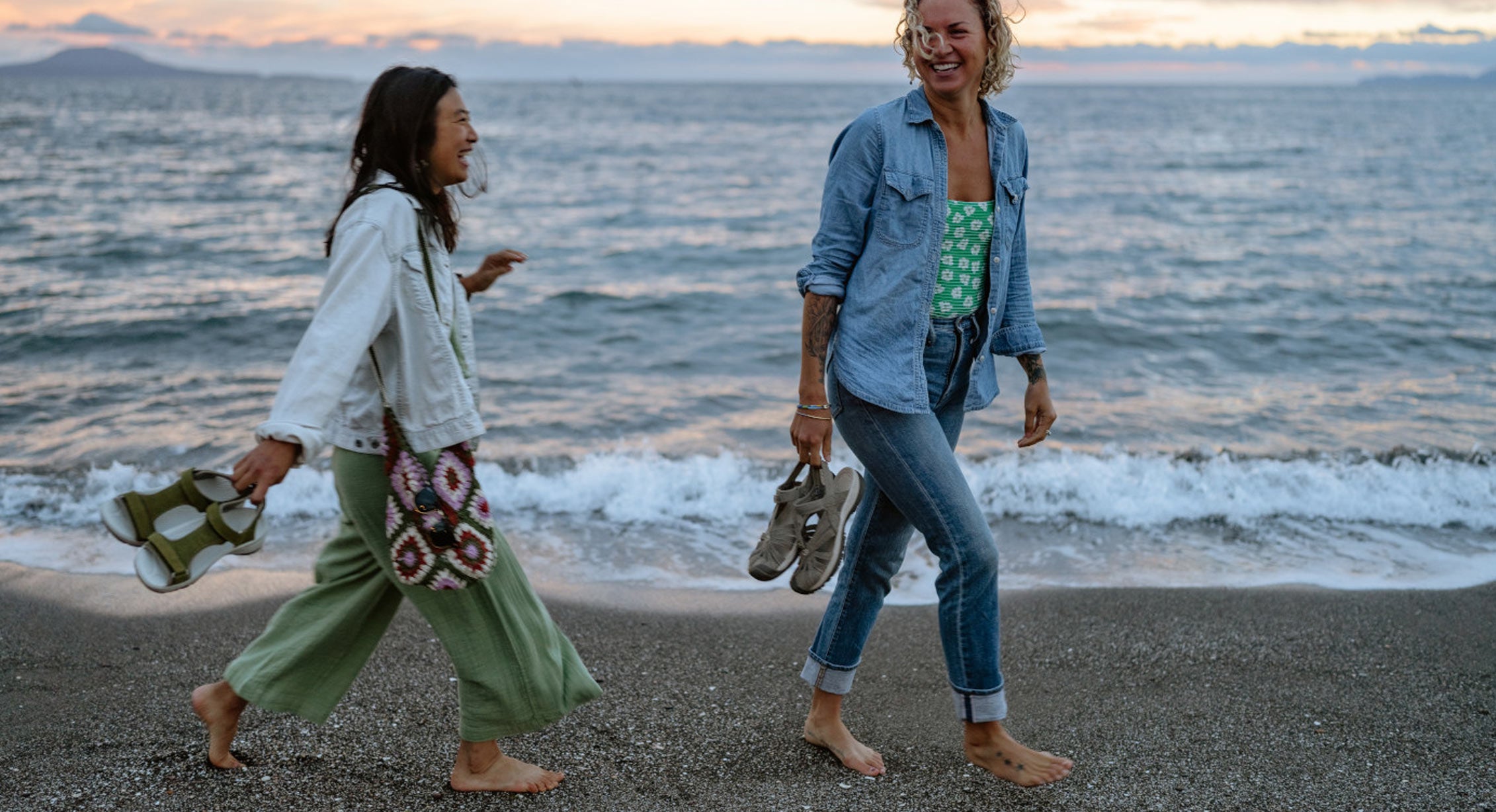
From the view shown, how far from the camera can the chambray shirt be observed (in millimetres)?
2703

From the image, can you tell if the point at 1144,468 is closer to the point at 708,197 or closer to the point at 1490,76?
the point at 708,197

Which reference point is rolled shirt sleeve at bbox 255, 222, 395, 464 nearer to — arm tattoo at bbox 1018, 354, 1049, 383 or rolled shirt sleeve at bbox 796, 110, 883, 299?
rolled shirt sleeve at bbox 796, 110, 883, 299

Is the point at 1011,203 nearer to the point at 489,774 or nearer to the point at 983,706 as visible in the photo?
the point at 983,706

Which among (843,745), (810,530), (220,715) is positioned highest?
(810,530)

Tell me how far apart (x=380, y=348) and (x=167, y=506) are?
1.79 ft

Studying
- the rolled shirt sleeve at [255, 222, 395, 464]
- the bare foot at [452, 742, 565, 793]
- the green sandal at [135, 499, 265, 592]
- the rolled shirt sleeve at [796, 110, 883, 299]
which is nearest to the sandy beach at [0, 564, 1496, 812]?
the bare foot at [452, 742, 565, 793]

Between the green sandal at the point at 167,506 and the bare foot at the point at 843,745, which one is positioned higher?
the green sandal at the point at 167,506

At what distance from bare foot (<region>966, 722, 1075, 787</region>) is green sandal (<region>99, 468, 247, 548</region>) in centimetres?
203

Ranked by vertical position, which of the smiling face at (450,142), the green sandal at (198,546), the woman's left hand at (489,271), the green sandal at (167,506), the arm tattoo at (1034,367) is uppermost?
the smiling face at (450,142)

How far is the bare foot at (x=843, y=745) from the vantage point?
3.09 metres

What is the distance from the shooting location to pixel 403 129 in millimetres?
2482

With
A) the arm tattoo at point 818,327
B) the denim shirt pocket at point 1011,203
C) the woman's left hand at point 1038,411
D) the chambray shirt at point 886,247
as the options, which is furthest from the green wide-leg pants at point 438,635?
the denim shirt pocket at point 1011,203

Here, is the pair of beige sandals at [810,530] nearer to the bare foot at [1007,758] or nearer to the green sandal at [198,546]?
the bare foot at [1007,758]

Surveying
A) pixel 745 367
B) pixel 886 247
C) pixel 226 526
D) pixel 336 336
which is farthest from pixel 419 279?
pixel 745 367
